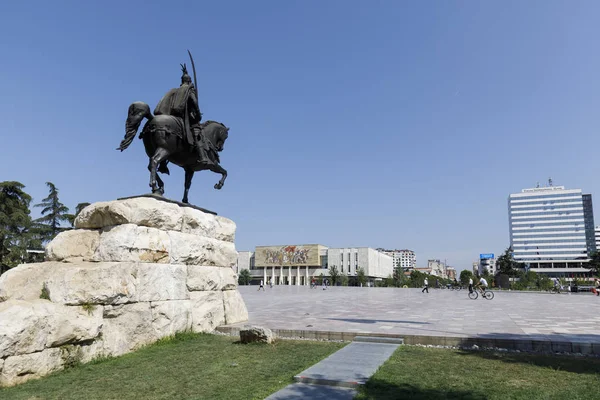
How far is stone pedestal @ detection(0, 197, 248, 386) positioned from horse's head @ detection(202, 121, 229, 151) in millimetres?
2130

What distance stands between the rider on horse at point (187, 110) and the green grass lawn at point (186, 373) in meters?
4.44

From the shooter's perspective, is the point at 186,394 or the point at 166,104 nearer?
the point at 186,394

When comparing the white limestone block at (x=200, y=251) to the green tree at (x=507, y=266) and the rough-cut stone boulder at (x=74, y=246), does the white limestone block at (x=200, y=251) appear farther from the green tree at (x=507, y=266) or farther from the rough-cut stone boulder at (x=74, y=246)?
the green tree at (x=507, y=266)

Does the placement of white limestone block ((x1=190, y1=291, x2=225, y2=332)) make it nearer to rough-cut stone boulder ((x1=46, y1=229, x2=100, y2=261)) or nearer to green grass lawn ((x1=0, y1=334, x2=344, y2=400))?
green grass lawn ((x1=0, y1=334, x2=344, y2=400))

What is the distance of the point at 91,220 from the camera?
743cm

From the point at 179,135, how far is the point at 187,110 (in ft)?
2.53

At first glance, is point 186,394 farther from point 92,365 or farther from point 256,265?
point 256,265

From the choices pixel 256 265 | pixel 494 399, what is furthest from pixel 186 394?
pixel 256 265

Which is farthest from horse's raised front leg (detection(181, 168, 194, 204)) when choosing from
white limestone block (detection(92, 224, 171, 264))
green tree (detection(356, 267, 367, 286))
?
green tree (detection(356, 267, 367, 286))

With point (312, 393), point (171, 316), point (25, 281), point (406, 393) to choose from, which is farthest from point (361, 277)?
point (312, 393)

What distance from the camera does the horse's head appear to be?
33.1ft

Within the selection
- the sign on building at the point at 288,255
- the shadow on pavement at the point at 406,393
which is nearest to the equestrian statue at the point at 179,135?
the shadow on pavement at the point at 406,393

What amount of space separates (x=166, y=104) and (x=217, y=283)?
14.1ft

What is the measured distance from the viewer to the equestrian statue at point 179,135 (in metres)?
8.24
